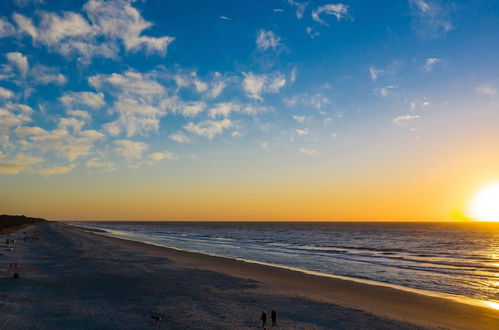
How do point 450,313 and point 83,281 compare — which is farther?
point 83,281

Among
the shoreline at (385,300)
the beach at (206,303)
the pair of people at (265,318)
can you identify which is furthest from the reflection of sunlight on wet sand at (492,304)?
the pair of people at (265,318)

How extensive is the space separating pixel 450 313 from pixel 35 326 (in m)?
18.1

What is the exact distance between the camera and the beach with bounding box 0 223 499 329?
1366 centimetres

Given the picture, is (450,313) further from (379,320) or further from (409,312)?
(379,320)

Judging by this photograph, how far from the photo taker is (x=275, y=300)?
1809cm

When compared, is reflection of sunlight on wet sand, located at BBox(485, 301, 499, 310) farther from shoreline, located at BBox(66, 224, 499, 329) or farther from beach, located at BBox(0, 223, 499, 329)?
beach, located at BBox(0, 223, 499, 329)

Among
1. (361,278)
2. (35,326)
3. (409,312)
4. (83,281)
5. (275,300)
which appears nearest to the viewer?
(35,326)

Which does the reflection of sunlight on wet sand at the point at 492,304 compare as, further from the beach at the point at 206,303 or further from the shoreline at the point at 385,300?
the beach at the point at 206,303

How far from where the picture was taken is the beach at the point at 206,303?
13656 mm

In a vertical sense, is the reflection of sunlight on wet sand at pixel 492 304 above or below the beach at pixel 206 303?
below

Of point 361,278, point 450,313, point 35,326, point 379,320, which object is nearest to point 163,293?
point 35,326

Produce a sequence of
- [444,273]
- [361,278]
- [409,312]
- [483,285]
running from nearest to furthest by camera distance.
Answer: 1. [409,312]
2. [483,285]
3. [361,278]
4. [444,273]

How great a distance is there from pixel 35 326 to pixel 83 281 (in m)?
9.66

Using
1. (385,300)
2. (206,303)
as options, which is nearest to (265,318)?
(206,303)
